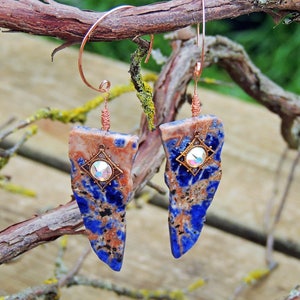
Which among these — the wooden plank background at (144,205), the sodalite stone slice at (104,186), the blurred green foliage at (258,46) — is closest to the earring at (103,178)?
the sodalite stone slice at (104,186)

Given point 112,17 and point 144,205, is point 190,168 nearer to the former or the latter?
point 112,17

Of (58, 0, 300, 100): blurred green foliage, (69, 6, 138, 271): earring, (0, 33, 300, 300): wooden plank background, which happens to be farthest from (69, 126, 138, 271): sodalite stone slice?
(58, 0, 300, 100): blurred green foliage

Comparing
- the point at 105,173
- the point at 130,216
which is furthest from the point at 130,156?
the point at 130,216

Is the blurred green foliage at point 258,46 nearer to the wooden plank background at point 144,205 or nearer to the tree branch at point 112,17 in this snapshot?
the wooden plank background at point 144,205

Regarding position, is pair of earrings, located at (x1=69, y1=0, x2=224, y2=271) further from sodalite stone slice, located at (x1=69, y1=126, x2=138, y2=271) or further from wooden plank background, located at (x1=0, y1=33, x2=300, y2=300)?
wooden plank background, located at (x1=0, y1=33, x2=300, y2=300)

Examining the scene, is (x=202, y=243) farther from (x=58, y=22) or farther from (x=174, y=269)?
(x=58, y=22)

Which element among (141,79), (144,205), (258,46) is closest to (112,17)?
(141,79)
